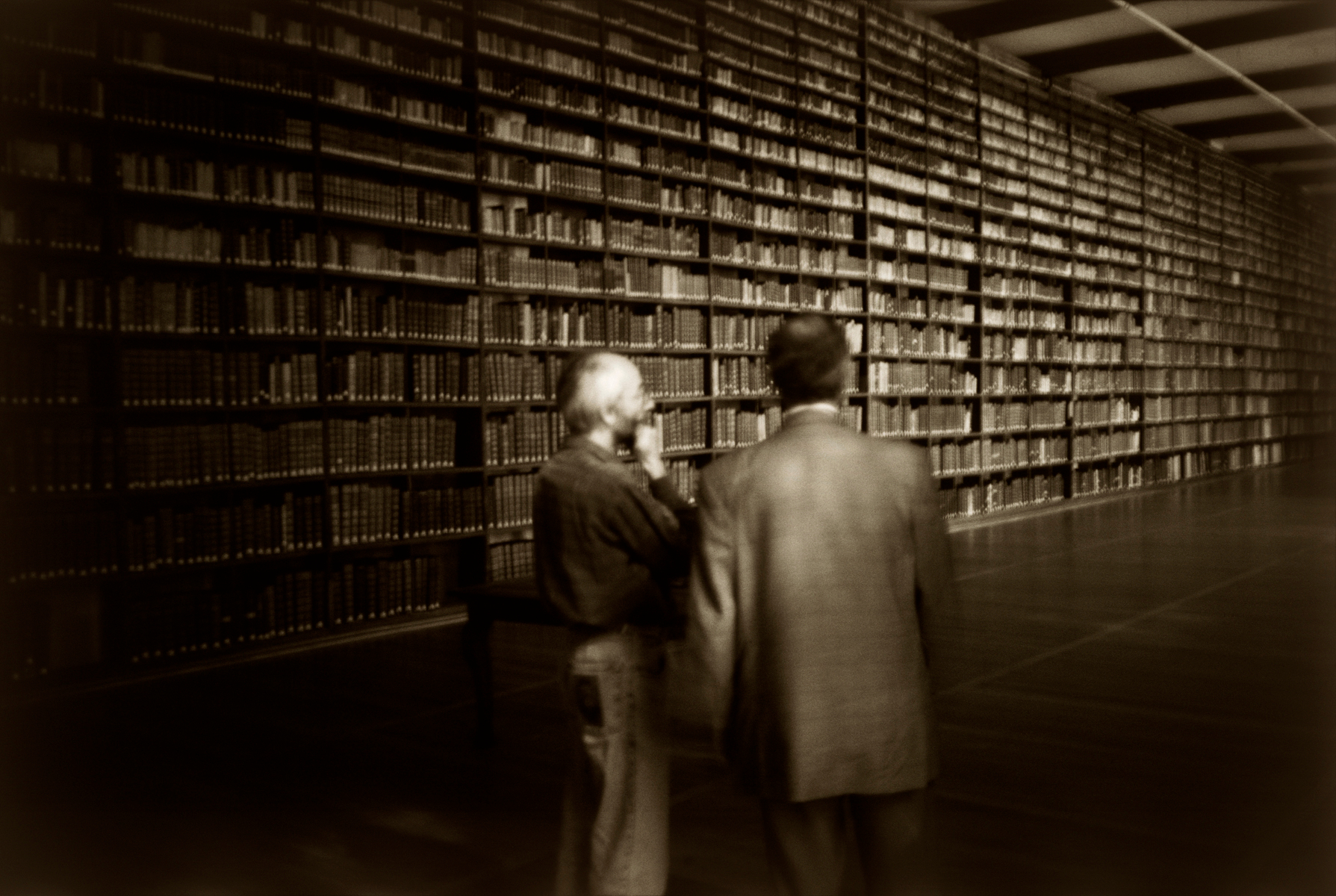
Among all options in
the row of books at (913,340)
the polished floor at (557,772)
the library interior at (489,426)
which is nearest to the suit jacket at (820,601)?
the library interior at (489,426)

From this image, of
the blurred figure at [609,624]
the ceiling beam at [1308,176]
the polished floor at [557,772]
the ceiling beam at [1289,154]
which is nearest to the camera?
the blurred figure at [609,624]

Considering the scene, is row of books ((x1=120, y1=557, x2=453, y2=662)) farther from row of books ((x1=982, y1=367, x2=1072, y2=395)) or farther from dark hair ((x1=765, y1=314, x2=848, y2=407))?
row of books ((x1=982, y1=367, x2=1072, y2=395))

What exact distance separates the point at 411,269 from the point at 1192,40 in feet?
25.3

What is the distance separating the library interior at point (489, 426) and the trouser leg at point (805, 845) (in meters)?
0.09

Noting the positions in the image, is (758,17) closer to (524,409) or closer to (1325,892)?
(524,409)

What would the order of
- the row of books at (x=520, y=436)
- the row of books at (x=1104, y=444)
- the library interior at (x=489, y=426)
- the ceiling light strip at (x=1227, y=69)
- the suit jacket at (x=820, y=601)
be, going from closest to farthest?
the suit jacket at (x=820, y=601) → the library interior at (x=489, y=426) → the row of books at (x=520, y=436) → the ceiling light strip at (x=1227, y=69) → the row of books at (x=1104, y=444)

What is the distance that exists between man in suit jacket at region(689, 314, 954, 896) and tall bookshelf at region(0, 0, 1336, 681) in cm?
365

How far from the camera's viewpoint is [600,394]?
2174mm

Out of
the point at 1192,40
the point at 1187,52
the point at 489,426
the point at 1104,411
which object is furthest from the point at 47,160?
the point at 1104,411

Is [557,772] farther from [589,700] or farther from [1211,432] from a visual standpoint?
[1211,432]

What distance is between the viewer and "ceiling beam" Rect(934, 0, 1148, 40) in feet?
30.0

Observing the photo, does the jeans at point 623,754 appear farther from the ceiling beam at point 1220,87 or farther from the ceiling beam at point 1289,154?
the ceiling beam at point 1289,154

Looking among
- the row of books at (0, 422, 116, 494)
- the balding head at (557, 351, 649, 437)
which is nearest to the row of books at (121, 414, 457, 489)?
the row of books at (0, 422, 116, 494)

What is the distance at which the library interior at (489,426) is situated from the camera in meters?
3.20
